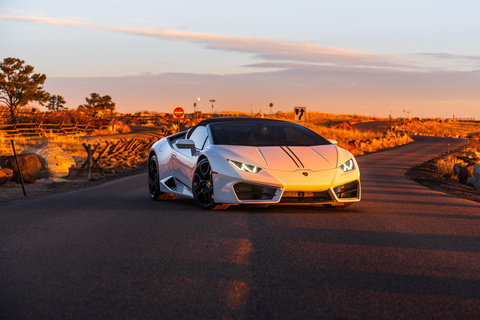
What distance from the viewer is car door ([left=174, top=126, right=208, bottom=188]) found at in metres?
10.1

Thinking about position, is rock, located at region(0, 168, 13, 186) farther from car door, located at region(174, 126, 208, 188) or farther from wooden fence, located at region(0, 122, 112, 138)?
wooden fence, located at region(0, 122, 112, 138)

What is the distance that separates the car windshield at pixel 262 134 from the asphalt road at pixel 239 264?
3.56 ft

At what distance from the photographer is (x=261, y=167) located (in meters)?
8.95

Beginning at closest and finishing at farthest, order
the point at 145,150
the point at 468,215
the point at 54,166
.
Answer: the point at 468,215, the point at 54,166, the point at 145,150

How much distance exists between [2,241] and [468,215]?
716 centimetres

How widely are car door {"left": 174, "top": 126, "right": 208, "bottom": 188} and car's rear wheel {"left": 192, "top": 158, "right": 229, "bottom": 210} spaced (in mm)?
223

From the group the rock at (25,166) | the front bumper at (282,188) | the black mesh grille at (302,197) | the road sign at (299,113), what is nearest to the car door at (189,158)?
the front bumper at (282,188)

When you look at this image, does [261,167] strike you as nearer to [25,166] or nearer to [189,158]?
[189,158]

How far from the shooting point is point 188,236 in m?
7.36

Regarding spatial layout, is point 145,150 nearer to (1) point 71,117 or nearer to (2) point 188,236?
(1) point 71,117

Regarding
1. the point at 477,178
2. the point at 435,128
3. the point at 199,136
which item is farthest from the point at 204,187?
the point at 435,128

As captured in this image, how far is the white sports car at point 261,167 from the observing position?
8.95 m

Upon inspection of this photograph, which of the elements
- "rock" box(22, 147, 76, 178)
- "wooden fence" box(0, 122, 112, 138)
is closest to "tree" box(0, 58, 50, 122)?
"wooden fence" box(0, 122, 112, 138)

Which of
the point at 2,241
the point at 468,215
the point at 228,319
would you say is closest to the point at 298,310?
the point at 228,319
